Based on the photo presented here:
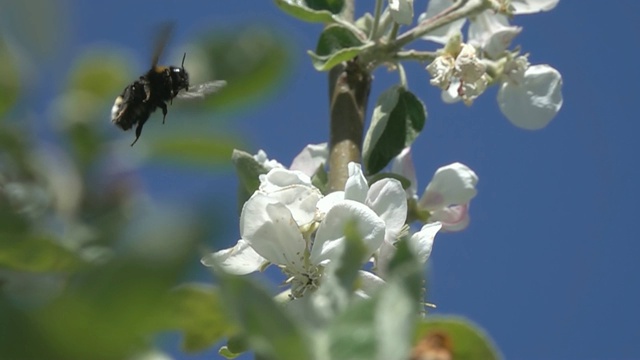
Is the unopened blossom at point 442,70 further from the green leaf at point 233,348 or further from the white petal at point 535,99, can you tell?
the green leaf at point 233,348

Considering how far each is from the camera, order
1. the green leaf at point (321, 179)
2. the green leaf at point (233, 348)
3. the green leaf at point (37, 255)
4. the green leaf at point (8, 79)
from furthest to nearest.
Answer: the green leaf at point (321, 179), the green leaf at point (233, 348), the green leaf at point (8, 79), the green leaf at point (37, 255)

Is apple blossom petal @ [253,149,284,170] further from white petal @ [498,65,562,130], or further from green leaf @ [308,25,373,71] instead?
white petal @ [498,65,562,130]

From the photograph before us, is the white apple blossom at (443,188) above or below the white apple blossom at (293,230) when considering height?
above

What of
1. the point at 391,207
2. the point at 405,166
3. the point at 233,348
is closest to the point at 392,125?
the point at 405,166

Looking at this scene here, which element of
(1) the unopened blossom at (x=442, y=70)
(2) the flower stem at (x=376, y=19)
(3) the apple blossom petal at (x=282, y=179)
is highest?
(2) the flower stem at (x=376, y=19)

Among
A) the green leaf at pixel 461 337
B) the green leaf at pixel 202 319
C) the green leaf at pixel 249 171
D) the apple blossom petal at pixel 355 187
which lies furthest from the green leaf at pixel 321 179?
the green leaf at pixel 461 337

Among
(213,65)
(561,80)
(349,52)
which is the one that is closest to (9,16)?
(213,65)

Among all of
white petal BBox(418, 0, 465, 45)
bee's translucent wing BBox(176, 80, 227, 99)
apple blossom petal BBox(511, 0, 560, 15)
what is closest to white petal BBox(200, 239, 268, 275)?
bee's translucent wing BBox(176, 80, 227, 99)

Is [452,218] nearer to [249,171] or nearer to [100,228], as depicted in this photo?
[249,171]
